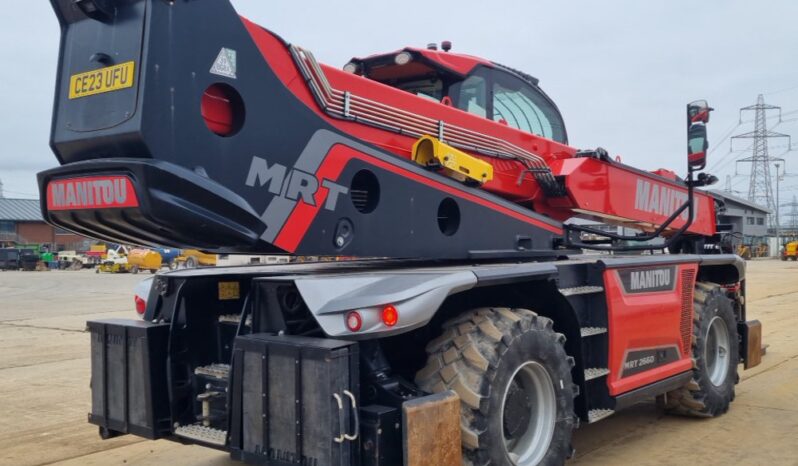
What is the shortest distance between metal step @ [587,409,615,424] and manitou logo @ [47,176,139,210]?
133 inches

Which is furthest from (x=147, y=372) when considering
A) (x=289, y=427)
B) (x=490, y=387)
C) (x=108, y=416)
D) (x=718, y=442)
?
(x=718, y=442)

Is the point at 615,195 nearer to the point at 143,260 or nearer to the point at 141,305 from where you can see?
the point at 141,305

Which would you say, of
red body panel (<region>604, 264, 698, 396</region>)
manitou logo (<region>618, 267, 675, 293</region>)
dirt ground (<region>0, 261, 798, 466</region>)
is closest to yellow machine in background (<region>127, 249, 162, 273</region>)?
dirt ground (<region>0, 261, 798, 466</region>)

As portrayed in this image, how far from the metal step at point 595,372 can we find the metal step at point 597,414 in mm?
296

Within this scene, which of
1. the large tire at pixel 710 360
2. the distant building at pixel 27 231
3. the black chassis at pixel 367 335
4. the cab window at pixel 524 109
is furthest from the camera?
the distant building at pixel 27 231

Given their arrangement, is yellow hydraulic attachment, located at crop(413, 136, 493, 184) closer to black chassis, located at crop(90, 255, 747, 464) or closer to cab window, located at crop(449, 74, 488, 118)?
black chassis, located at crop(90, 255, 747, 464)

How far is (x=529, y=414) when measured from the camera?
452 centimetres

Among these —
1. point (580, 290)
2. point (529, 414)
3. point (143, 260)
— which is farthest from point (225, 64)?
point (143, 260)

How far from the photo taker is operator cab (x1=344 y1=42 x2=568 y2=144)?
222 inches

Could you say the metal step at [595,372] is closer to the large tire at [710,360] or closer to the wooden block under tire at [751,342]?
the large tire at [710,360]

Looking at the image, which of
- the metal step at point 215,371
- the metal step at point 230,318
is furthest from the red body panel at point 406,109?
the metal step at point 215,371

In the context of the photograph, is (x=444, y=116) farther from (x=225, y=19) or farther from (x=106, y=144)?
(x=106, y=144)

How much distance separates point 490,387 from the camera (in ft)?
13.1

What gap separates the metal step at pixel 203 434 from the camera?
4113mm
